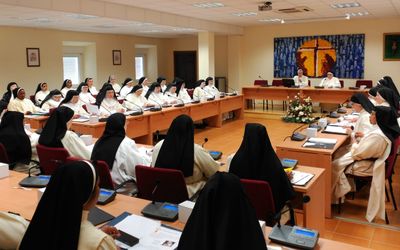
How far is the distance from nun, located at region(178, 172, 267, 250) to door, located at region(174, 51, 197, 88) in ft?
49.7

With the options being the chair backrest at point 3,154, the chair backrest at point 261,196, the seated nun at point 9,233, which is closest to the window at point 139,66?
the chair backrest at point 3,154

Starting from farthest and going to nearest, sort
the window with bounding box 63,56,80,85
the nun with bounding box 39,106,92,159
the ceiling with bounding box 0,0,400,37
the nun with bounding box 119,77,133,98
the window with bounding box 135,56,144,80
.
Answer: the window with bounding box 135,56,144,80
the window with bounding box 63,56,80,85
the nun with bounding box 119,77,133,98
the ceiling with bounding box 0,0,400,37
the nun with bounding box 39,106,92,159

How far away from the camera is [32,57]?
39.5ft

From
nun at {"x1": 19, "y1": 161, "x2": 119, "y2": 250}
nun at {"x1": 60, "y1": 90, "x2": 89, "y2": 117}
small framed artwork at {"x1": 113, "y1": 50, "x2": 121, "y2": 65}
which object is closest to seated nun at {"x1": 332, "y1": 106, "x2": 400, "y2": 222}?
nun at {"x1": 19, "y1": 161, "x2": 119, "y2": 250}

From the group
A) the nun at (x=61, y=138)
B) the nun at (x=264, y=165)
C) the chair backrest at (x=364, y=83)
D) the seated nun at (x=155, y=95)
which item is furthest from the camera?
the chair backrest at (x=364, y=83)

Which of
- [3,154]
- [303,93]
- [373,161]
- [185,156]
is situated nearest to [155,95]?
[303,93]

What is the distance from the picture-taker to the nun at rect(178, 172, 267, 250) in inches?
59.0

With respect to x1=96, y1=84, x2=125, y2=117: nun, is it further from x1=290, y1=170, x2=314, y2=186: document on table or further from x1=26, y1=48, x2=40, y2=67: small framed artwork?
x1=290, y1=170, x2=314, y2=186: document on table

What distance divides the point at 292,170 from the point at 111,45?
12263 mm

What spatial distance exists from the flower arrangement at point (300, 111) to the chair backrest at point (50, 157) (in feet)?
24.7

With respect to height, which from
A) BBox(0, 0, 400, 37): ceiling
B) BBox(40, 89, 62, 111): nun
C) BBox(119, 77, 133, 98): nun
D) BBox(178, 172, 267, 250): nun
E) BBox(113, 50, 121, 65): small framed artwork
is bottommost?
BBox(178, 172, 267, 250): nun

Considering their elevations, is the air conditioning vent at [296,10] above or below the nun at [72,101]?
above

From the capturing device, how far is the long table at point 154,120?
6.41 metres

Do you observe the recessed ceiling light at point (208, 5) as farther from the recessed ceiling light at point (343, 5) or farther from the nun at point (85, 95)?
the nun at point (85, 95)
